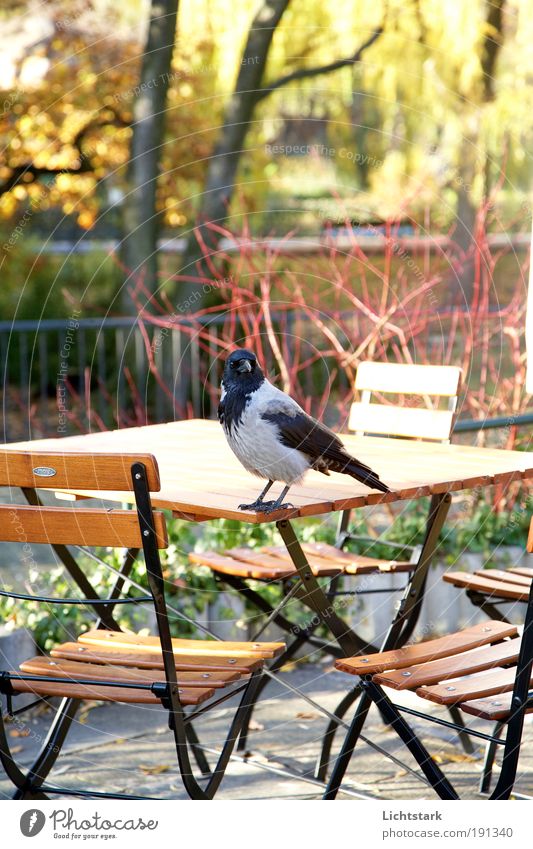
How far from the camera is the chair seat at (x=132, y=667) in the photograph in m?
Answer: 2.99

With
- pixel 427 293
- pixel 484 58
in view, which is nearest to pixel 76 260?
pixel 484 58

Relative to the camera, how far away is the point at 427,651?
3320 mm

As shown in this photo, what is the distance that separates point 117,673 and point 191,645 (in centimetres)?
37

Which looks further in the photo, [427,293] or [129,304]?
[129,304]

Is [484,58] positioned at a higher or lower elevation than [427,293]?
higher

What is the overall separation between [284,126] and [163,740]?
15743 millimetres

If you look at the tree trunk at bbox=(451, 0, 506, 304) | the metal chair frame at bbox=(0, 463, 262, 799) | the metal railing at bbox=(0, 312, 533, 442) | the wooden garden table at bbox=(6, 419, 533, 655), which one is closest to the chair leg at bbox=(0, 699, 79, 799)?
the metal chair frame at bbox=(0, 463, 262, 799)

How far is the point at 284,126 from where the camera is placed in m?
18.8

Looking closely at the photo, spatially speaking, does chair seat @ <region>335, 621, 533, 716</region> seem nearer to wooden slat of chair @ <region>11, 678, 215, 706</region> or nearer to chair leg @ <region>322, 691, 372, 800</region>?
chair leg @ <region>322, 691, 372, 800</region>

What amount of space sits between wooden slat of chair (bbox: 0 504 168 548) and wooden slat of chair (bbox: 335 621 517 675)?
70 cm

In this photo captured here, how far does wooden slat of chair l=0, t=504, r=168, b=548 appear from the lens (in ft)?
9.29

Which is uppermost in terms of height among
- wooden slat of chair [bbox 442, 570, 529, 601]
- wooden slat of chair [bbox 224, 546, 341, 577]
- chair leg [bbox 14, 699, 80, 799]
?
wooden slat of chair [bbox 442, 570, 529, 601]

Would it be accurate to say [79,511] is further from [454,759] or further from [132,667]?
[454,759]
